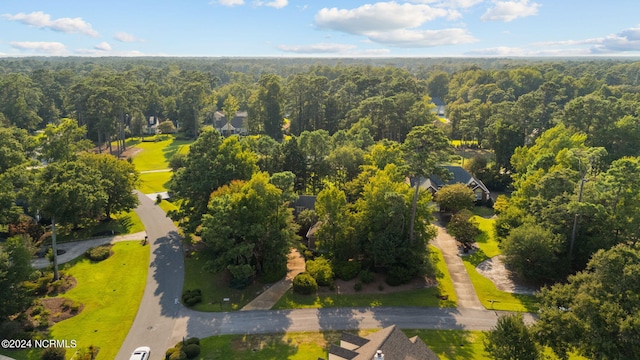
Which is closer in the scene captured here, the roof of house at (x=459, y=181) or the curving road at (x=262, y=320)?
the curving road at (x=262, y=320)

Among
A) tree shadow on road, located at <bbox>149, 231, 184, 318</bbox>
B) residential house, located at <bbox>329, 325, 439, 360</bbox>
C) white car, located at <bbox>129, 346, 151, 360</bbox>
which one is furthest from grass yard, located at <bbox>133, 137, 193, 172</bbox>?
residential house, located at <bbox>329, 325, 439, 360</bbox>

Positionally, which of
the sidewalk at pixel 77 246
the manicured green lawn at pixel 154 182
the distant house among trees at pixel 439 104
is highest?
the distant house among trees at pixel 439 104

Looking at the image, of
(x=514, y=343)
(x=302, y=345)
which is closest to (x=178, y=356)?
(x=302, y=345)

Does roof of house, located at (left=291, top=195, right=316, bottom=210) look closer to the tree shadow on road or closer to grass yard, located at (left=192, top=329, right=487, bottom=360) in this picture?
the tree shadow on road

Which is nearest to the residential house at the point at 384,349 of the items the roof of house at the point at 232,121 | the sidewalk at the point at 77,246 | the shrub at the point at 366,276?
the shrub at the point at 366,276

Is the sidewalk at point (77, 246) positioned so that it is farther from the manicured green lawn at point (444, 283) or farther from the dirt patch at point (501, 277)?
the dirt patch at point (501, 277)

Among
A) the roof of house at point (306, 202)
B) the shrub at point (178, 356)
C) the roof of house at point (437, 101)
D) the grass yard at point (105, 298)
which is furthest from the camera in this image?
the roof of house at point (437, 101)
